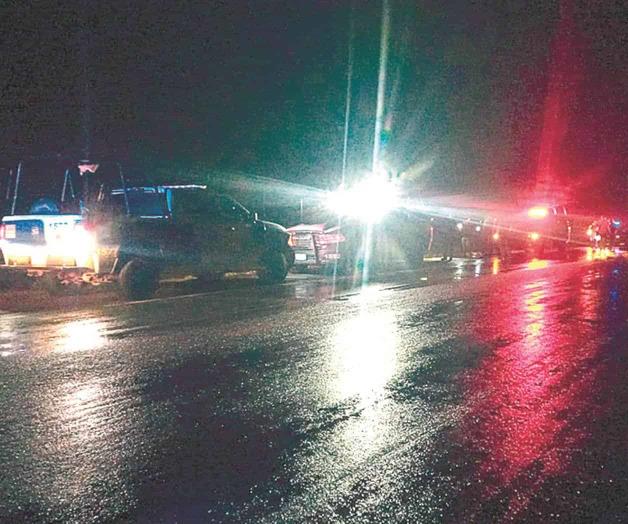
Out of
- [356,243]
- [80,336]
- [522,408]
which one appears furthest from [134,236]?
[522,408]

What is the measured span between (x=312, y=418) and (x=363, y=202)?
15281 millimetres

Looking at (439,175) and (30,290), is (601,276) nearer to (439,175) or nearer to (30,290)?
(30,290)

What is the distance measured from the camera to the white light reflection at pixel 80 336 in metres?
8.01

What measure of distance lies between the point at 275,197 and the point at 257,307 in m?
20.5

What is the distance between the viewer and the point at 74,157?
517 inches

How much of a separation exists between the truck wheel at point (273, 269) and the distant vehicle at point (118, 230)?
3.63ft

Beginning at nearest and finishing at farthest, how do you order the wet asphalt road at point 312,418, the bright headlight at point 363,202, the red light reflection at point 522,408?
the wet asphalt road at point 312,418 < the red light reflection at point 522,408 < the bright headlight at point 363,202

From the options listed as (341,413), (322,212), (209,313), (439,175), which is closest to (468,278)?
(322,212)

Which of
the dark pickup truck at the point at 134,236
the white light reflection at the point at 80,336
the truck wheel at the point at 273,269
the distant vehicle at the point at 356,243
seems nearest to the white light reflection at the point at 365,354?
the white light reflection at the point at 80,336

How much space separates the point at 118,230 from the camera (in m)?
12.7

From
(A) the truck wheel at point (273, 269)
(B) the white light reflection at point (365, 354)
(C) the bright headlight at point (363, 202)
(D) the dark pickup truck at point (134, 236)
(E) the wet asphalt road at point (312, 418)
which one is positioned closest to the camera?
(E) the wet asphalt road at point (312, 418)

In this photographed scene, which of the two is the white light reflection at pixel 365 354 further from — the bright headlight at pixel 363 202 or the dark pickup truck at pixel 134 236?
the bright headlight at pixel 363 202

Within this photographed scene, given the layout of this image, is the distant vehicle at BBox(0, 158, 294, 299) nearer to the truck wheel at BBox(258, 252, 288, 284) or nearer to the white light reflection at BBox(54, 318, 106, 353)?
the truck wheel at BBox(258, 252, 288, 284)

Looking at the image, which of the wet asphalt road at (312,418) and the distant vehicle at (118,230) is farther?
the distant vehicle at (118,230)
